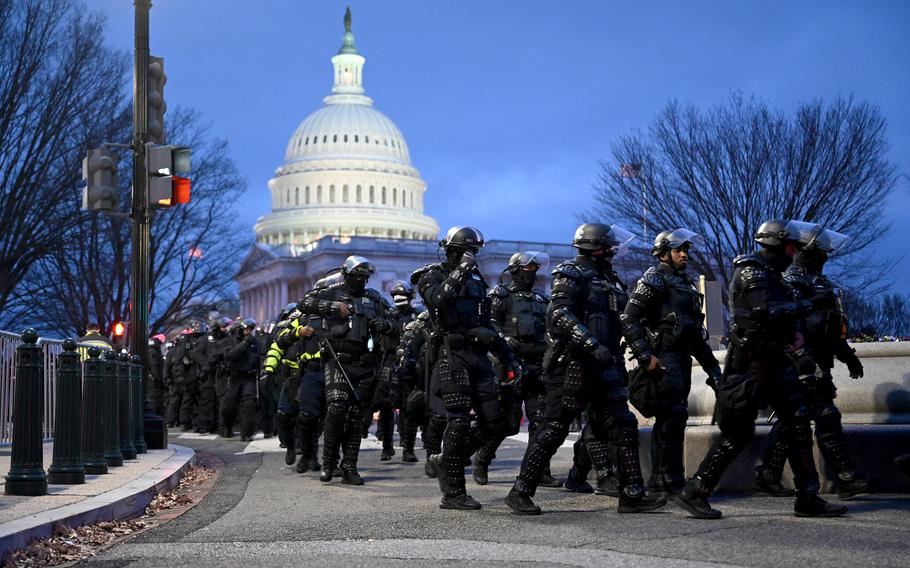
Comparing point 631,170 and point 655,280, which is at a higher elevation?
point 631,170

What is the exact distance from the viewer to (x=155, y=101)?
1534 centimetres

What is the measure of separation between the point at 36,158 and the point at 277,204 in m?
113

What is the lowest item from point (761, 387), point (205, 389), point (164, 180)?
point (761, 387)

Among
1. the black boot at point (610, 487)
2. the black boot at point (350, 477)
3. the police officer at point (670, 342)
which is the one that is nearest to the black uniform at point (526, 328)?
the black boot at point (350, 477)

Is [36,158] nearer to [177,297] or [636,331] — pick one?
[177,297]

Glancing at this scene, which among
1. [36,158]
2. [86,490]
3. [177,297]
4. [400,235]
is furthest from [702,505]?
[400,235]

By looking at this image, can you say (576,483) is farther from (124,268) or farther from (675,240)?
(124,268)

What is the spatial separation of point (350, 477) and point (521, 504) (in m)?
3.54

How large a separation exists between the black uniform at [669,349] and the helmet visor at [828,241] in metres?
0.90

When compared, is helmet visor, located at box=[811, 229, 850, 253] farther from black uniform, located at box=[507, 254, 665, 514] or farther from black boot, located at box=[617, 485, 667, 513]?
black boot, located at box=[617, 485, 667, 513]

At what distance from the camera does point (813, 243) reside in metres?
9.52

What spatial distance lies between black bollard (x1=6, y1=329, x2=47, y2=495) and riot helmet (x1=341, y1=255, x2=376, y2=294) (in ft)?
12.6

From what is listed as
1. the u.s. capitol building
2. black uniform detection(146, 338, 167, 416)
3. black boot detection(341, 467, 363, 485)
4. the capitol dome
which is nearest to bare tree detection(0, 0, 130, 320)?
black uniform detection(146, 338, 167, 416)

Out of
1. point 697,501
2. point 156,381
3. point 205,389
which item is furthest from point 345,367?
point 156,381
